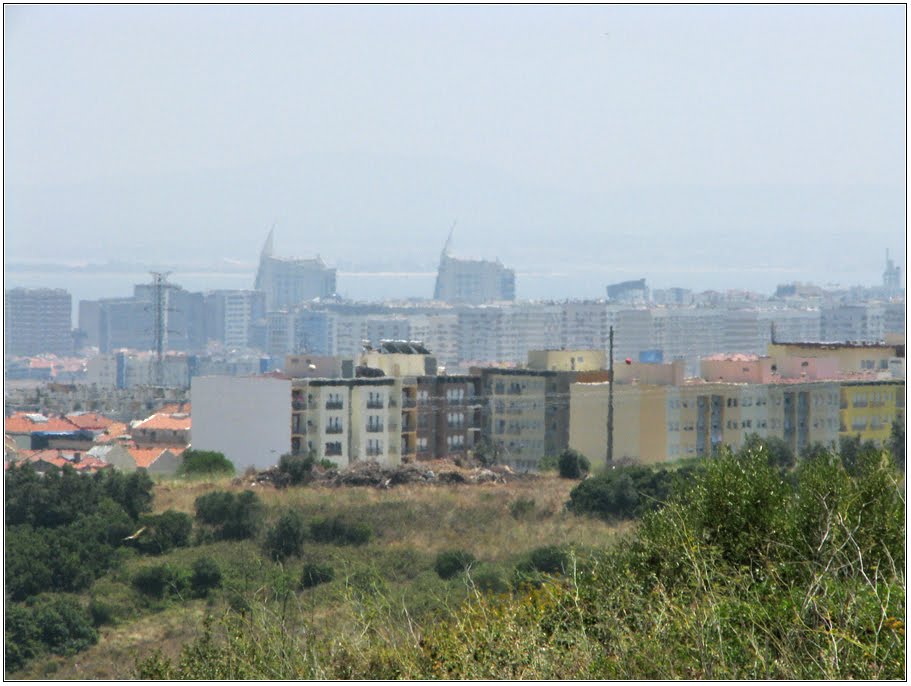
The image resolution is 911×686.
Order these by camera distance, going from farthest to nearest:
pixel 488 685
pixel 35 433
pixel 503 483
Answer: pixel 35 433 → pixel 503 483 → pixel 488 685

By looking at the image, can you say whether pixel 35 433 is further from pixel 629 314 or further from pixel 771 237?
pixel 771 237

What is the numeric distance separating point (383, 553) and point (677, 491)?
20.2ft

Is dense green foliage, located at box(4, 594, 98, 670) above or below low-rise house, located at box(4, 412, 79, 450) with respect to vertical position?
below

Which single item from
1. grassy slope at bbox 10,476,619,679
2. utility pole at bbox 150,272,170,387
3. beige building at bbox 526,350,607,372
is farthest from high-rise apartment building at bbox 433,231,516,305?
grassy slope at bbox 10,476,619,679

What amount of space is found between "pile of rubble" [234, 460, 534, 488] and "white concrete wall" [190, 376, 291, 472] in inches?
74.1

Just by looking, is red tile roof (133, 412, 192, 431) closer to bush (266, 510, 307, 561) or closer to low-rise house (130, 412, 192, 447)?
low-rise house (130, 412, 192, 447)

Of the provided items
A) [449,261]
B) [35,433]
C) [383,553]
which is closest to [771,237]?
[449,261]

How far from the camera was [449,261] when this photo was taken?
32938 mm

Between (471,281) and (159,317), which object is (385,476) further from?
(471,281)

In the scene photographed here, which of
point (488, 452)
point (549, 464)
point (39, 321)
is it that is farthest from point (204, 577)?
point (39, 321)

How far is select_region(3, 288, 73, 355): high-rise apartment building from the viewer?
2003 cm

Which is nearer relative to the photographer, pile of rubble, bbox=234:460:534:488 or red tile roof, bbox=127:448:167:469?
pile of rubble, bbox=234:460:534:488

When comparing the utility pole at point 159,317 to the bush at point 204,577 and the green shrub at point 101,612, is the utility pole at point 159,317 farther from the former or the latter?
the green shrub at point 101,612

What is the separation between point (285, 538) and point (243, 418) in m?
5.55
